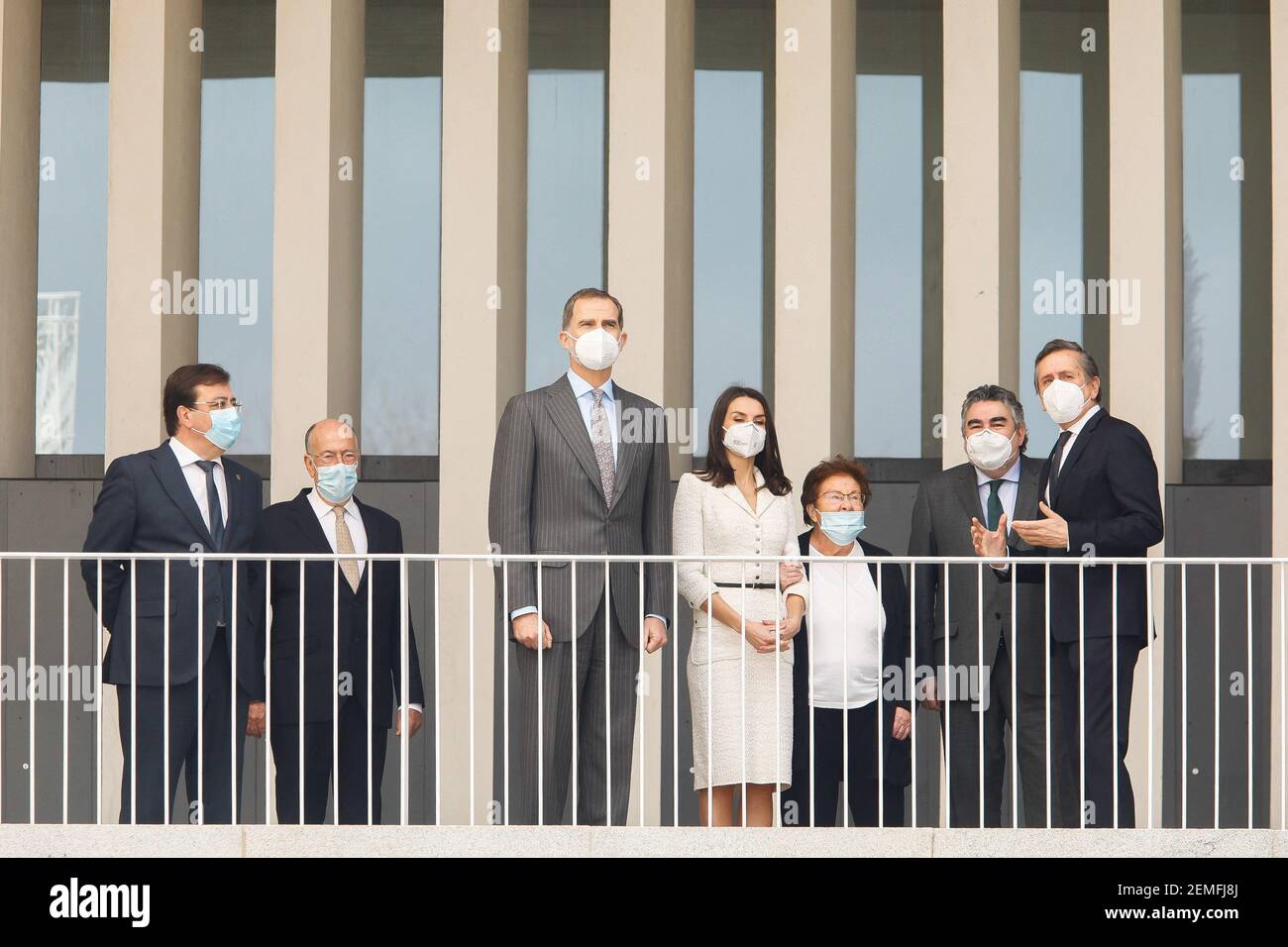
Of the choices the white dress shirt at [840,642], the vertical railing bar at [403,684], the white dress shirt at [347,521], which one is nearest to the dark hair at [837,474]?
the white dress shirt at [840,642]

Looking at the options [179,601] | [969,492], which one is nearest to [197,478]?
[179,601]

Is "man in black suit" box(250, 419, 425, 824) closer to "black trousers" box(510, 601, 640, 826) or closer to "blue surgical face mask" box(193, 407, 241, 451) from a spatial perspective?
"blue surgical face mask" box(193, 407, 241, 451)

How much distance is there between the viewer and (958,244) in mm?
8914

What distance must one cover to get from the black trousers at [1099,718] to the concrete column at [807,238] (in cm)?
242

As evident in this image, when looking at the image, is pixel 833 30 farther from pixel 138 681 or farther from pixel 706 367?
pixel 138 681

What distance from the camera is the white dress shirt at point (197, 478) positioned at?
6875 mm

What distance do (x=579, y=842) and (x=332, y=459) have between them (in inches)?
70.6

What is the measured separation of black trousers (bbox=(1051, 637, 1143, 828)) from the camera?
21.6 ft

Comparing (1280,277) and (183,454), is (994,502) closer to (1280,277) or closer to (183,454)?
(1280,277)

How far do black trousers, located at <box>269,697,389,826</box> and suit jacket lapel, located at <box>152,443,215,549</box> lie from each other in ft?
2.59

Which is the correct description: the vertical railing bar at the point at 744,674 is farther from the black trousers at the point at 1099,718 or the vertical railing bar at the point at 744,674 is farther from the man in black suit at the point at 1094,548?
the black trousers at the point at 1099,718

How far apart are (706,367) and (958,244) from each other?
175 centimetres

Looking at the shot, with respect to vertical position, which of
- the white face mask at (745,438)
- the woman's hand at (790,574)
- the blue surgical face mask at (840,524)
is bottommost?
the woman's hand at (790,574)

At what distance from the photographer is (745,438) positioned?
21.9 feet
